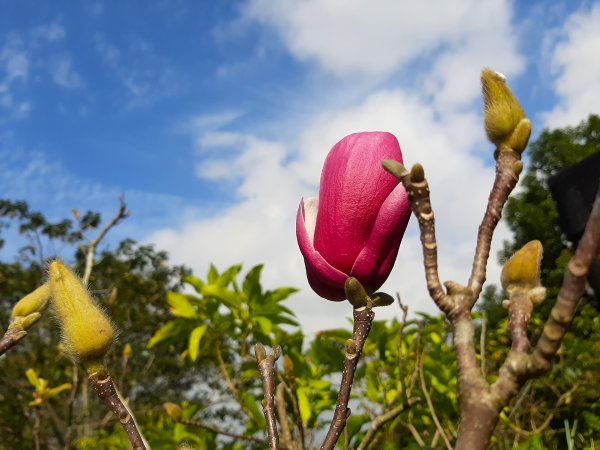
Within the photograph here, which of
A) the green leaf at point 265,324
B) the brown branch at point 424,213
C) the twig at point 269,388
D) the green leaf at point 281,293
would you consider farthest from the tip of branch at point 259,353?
the green leaf at point 281,293

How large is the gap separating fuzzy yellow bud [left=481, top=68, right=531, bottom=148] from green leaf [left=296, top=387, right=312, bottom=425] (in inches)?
56.1

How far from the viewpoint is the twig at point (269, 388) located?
571 millimetres

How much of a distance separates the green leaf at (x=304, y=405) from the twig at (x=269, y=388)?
46.1 inches

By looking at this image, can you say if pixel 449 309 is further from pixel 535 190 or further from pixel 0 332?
pixel 535 190

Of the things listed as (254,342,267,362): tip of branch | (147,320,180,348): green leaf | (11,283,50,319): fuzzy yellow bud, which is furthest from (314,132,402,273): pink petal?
(147,320,180,348): green leaf

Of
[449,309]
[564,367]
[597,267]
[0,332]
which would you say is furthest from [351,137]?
[564,367]

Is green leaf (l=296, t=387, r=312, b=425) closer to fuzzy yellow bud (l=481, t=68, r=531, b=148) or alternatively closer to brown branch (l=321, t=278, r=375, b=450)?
brown branch (l=321, t=278, r=375, b=450)

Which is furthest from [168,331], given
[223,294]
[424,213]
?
[424,213]

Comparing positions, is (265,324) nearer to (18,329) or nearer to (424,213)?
(18,329)

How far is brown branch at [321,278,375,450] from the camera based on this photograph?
1.80 feet

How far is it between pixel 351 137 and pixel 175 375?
12805mm

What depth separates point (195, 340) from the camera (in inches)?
72.2

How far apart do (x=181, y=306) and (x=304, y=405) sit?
0.47 m

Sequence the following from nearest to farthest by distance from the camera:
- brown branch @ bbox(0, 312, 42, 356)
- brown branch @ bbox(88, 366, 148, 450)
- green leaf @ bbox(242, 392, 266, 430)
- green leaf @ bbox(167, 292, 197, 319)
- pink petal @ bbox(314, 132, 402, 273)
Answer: brown branch @ bbox(88, 366, 148, 450) → pink petal @ bbox(314, 132, 402, 273) → brown branch @ bbox(0, 312, 42, 356) → green leaf @ bbox(242, 392, 266, 430) → green leaf @ bbox(167, 292, 197, 319)
